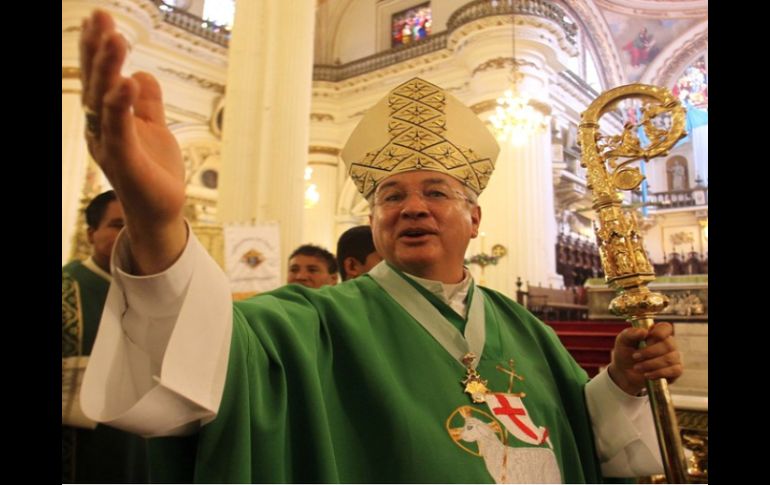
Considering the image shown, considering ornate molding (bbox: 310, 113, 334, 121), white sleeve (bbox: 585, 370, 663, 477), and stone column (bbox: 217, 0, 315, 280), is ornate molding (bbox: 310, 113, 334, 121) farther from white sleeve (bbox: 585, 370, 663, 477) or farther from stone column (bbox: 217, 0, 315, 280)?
white sleeve (bbox: 585, 370, 663, 477)

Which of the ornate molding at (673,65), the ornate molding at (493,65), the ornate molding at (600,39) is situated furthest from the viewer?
the ornate molding at (493,65)

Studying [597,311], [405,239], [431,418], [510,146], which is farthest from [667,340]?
[510,146]

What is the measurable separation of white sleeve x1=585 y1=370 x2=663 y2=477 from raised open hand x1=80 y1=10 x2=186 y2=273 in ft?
4.16

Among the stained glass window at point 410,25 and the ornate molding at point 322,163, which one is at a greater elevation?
the ornate molding at point 322,163

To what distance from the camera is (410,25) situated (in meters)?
2.22

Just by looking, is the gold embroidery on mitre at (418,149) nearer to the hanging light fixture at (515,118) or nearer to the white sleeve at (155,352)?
the white sleeve at (155,352)

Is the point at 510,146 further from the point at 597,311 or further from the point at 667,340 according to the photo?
the point at 667,340

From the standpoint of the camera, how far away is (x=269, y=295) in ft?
3.64

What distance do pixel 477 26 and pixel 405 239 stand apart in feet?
6.21

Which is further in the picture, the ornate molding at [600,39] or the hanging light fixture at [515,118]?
the hanging light fixture at [515,118]

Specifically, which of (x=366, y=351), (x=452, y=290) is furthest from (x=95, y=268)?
(x=452, y=290)

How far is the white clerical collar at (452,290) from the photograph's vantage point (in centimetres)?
139

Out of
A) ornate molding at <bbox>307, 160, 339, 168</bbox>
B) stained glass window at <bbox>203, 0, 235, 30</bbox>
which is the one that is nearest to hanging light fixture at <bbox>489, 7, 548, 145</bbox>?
ornate molding at <bbox>307, 160, 339, 168</bbox>

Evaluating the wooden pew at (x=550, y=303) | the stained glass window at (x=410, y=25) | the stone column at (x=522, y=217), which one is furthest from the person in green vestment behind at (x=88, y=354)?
the stone column at (x=522, y=217)
